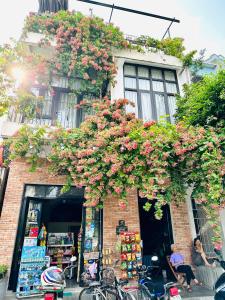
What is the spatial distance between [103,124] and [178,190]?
10.2ft

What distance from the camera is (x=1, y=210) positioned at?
6734 mm

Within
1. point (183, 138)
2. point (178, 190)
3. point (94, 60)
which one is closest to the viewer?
point (183, 138)

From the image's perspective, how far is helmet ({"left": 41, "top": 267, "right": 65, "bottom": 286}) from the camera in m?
4.72

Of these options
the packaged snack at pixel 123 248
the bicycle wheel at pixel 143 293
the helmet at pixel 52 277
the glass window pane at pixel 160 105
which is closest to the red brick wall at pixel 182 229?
the packaged snack at pixel 123 248

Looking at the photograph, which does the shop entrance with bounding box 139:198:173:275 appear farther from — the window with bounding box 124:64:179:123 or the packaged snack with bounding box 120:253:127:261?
the window with bounding box 124:64:179:123

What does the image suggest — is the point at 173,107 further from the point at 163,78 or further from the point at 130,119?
the point at 130,119

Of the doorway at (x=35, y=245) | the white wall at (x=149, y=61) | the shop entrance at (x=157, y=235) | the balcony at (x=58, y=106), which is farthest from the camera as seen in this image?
the white wall at (x=149, y=61)

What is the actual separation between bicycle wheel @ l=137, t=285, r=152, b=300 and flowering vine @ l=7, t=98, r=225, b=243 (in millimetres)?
2080

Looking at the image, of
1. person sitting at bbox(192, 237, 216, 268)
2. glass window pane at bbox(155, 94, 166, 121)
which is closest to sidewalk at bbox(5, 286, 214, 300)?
person sitting at bbox(192, 237, 216, 268)

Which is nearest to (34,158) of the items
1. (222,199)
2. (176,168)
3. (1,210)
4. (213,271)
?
(1,210)

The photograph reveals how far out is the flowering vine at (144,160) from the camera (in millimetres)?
5375

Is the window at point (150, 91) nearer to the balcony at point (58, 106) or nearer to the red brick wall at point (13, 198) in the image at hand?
the balcony at point (58, 106)

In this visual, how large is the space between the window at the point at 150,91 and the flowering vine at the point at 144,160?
257cm

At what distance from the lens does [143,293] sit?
5.41 meters
